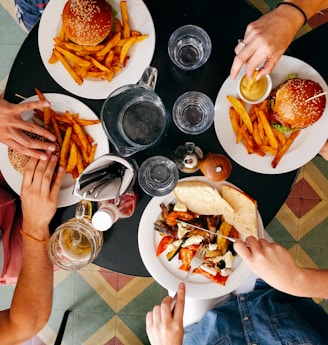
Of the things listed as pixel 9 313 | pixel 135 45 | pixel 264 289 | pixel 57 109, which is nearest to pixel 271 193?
pixel 264 289

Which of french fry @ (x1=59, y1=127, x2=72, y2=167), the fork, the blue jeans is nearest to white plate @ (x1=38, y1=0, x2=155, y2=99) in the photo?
french fry @ (x1=59, y1=127, x2=72, y2=167)

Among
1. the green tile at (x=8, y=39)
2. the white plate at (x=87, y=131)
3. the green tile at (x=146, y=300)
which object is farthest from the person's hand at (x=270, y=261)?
the green tile at (x=8, y=39)

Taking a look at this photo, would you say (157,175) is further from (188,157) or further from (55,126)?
(55,126)

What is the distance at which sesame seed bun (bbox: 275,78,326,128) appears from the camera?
1370mm

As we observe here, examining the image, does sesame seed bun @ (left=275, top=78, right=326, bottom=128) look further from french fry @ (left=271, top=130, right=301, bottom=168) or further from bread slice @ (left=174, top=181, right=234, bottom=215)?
bread slice @ (left=174, top=181, right=234, bottom=215)

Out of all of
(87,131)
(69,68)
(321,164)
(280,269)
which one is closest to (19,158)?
(87,131)

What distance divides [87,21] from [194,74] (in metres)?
0.40

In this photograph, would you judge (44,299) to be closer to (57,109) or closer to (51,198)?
(51,198)

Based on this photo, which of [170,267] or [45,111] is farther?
[170,267]

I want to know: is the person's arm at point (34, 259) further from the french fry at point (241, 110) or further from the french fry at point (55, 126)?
the french fry at point (241, 110)

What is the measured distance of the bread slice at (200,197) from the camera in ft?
4.88

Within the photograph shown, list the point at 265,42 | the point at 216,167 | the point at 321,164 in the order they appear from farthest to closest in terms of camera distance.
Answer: the point at 321,164 → the point at 216,167 → the point at 265,42

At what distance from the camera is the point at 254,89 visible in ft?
4.76

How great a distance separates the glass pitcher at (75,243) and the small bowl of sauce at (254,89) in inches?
26.2
